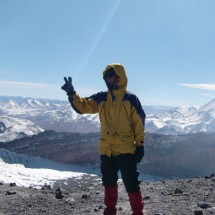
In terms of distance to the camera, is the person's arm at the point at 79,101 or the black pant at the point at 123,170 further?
the person's arm at the point at 79,101

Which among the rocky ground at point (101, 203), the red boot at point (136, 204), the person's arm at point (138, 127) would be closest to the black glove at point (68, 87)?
the person's arm at point (138, 127)

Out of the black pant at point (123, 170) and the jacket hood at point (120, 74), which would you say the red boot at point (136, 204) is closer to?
the black pant at point (123, 170)

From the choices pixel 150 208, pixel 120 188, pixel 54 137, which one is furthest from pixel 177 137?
pixel 150 208

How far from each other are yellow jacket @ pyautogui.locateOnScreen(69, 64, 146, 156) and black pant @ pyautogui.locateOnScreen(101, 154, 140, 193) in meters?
0.11

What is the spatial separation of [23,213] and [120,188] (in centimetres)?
435

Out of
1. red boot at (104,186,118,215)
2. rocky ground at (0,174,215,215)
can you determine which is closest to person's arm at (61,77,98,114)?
red boot at (104,186,118,215)

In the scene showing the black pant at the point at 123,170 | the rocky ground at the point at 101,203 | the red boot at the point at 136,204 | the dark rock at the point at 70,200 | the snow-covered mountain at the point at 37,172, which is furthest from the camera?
the snow-covered mountain at the point at 37,172

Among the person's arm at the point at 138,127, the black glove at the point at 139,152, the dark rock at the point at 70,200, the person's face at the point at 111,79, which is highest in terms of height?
the person's face at the point at 111,79

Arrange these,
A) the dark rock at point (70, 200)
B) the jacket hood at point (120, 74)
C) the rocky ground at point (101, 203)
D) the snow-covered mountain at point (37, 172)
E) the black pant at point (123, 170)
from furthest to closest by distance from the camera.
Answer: the snow-covered mountain at point (37, 172)
the dark rock at point (70, 200)
the rocky ground at point (101, 203)
the jacket hood at point (120, 74)
the black pant at point (123, 170)

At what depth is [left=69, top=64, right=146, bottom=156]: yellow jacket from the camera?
19.9 feet

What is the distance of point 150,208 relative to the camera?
7824 mm

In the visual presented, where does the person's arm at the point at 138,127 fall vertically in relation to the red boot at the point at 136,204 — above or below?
above

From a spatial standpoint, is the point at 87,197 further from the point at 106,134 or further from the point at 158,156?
the point at 158,156

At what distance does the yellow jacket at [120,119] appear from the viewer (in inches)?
239
